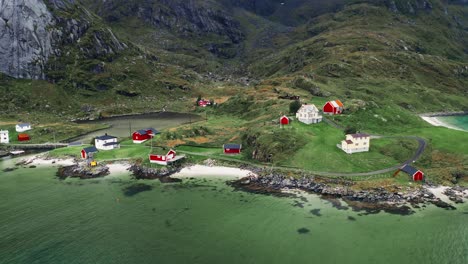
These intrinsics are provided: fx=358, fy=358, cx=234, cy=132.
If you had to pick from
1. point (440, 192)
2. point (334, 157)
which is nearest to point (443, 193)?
point (440, 192)

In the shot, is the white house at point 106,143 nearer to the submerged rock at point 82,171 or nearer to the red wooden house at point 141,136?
the red wooden house at point 141,136

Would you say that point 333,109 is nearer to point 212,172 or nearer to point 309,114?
point 309,114

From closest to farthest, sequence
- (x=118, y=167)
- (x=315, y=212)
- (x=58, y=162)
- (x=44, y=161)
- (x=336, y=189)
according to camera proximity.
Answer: (x=315, y=212)
(x=336, y=189)
(x=118, y=167)
(x=58, y=162)
(x=44, y=161)

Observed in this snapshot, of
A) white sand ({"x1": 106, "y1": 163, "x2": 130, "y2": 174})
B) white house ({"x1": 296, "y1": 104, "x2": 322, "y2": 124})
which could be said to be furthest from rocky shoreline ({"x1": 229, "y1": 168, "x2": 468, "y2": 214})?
white sand ({"x1": 106, "y1": 163, "x2": 130, "y2": 174})

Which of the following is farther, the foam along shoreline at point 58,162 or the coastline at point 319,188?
the foam along shoreline at point 58,162

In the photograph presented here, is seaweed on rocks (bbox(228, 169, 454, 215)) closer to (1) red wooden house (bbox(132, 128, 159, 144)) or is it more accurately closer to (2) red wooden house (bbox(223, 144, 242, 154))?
(2) red wooden house (bbox(223, 144, 242, 154))

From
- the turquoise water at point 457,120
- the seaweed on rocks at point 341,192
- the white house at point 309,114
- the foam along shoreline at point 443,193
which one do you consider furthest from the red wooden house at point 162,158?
the turquoise water at point 457,120

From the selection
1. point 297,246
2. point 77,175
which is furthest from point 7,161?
point 297,246
